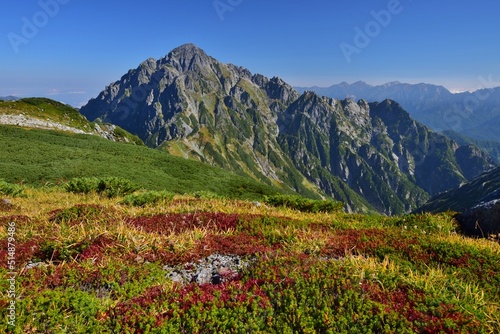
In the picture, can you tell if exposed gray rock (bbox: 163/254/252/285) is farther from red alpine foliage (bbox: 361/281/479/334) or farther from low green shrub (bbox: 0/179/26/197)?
low green shrub (bbox: 0/179/26/197)

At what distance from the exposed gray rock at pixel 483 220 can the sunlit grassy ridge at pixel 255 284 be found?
4.58 meters

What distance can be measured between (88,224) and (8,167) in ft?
116

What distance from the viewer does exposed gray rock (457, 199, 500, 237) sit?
13.2 meters

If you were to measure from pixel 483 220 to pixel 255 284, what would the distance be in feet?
41.1

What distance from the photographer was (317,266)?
707 centimetres

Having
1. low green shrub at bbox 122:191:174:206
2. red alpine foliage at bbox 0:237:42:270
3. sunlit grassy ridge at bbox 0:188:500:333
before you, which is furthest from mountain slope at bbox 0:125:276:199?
sunlit grassy ridge at bbox 0:188:500:333

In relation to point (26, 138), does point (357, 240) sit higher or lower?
lower

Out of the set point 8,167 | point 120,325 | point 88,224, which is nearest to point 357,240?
point 120,325

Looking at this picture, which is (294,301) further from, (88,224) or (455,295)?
(88,224)

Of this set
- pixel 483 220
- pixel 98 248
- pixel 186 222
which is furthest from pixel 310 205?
pixel 98 248

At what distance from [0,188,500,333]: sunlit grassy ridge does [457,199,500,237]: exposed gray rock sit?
4.58 metres

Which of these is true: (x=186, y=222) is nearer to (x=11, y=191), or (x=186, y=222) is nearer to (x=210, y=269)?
(x=210, y=269)

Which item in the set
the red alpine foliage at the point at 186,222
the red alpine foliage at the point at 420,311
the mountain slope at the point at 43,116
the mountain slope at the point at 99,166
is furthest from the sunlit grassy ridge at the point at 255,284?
the mountain slope at the point at 43,116

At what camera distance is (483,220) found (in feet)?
45.0
